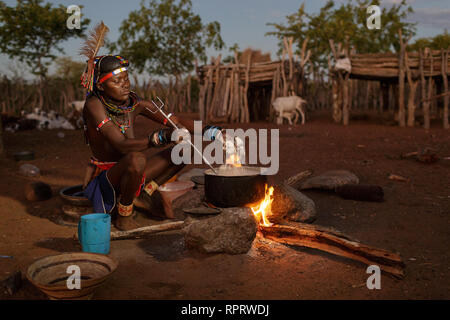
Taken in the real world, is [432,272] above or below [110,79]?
below

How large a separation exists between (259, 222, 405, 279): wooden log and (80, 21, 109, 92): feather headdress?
1.90 m

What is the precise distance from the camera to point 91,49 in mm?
3570

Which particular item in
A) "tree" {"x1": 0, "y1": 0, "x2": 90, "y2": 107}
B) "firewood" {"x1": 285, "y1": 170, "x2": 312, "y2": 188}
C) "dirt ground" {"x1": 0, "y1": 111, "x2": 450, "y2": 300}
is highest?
"tree" {"x1": 0, "y1": 0, "x2": 90, "y2": 107}

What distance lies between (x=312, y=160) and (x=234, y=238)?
3.89 metres

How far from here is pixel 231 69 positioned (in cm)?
1334

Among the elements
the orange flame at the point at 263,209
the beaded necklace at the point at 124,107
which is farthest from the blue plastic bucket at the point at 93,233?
the orange flame at the point at 263,209

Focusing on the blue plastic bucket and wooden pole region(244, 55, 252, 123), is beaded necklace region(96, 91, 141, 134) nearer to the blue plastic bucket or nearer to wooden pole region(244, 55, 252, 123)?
the blue plastic bucket

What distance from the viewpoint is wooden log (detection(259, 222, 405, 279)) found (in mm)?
2525

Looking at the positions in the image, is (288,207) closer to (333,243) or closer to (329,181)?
(333,243)

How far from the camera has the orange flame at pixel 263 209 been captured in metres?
3.46

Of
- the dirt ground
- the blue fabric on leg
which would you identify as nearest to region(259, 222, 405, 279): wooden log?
the dirt ground

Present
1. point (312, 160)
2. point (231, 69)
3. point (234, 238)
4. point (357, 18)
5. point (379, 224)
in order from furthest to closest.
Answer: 1. point (357, 18)
2. point (231, 69)
3. point (312, 160)
4. point (379, 224)
5. point (234, 238)

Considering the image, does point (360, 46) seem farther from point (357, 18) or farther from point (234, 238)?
point (234, 238)
